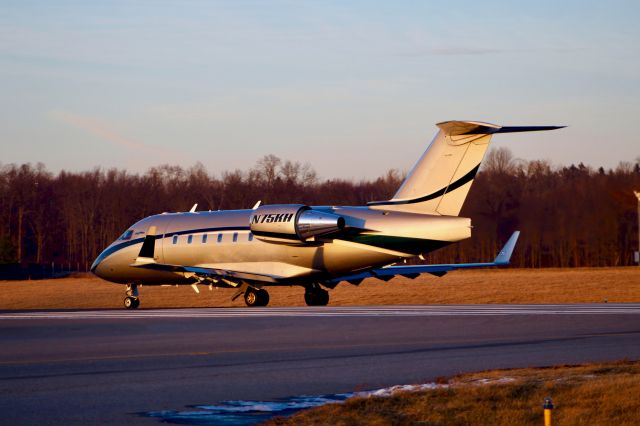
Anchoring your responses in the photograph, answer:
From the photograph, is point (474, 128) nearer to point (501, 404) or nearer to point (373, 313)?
point (373, 313)

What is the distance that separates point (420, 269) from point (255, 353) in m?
18.7

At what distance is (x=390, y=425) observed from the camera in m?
10.2

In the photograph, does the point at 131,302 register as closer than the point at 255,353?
No

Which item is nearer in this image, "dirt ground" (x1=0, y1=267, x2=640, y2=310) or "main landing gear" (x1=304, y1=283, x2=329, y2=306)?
"main landing gear" (x1=304, y1=283, x2=329, y2=306)

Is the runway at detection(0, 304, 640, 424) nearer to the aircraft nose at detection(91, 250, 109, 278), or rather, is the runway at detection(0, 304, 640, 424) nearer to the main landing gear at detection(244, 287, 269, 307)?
the main landing gear at detection(244, 287, 269, 307)

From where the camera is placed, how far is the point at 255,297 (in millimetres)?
35250

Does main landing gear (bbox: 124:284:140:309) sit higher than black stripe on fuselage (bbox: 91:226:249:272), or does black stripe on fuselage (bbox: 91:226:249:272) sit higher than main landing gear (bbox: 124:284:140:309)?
black stripe on fuselage (bbox: 91:226:249:272)

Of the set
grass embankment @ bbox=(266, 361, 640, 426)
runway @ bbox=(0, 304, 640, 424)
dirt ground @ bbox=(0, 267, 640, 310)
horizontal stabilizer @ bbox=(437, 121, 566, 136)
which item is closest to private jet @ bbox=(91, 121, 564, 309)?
horizontal stabilizer @ bbox=(437, 121, 566, 136)

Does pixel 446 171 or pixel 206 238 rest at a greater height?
pixel 446 171

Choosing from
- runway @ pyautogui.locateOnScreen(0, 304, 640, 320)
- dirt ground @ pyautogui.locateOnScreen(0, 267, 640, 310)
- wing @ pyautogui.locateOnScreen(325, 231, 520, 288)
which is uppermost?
wing @ pyautogui.locateOnScreen(325, 231, 520, 288)

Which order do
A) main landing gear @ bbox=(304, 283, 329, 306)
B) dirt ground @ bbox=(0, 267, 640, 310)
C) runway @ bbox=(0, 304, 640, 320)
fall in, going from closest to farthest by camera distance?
runway @ bbox=(0, 304, 640, 320) < main landing gear @ bbox=(304, 283, 329, 306) < dirt ground @ bbox=(0, 267, 640, 310)

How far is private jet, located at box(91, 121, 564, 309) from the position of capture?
99.3 ft

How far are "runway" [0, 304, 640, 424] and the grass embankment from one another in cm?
118

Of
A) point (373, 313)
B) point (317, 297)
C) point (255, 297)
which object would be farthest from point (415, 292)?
point (373, 313)
